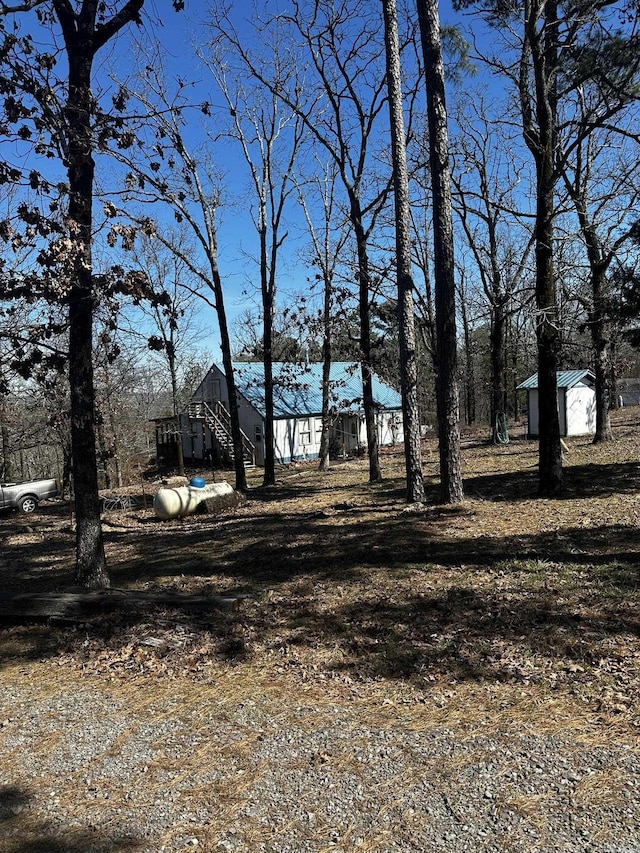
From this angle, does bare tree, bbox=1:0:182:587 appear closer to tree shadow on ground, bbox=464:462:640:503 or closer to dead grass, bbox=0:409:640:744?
dead grass, bbox=0:409:640:744

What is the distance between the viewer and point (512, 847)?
2.55 metres

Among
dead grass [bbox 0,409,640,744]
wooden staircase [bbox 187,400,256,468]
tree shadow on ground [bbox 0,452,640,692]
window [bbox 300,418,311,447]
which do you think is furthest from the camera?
window [bbox 300,418,311,447]

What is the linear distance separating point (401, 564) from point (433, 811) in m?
4.51

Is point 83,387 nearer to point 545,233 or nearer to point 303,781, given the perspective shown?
point 303,781

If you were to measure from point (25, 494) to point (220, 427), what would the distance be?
12.8 m

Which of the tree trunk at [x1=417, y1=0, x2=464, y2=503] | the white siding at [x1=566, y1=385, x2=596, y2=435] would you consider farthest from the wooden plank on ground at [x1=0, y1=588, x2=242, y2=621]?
the white siding at [x1=566, y1=385, x2=596, y2=435]

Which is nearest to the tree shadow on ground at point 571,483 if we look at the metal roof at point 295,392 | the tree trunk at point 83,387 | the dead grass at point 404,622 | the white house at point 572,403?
the dead grass at point 404,622

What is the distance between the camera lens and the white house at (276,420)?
1249 inches

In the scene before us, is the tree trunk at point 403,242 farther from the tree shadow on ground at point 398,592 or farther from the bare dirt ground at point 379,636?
the bare dirt ground at point 379,636

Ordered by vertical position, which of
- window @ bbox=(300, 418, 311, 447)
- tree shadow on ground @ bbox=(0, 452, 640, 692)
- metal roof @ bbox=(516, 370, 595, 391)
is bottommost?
tree shadow on ground @ bbox=(0, 452, 640, 692)

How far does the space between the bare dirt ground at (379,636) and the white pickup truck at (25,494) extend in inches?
472

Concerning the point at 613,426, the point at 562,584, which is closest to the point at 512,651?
the point at 562,584

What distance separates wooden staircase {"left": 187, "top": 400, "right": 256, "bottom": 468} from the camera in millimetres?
31969

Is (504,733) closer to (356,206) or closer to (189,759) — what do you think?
(189,759)
